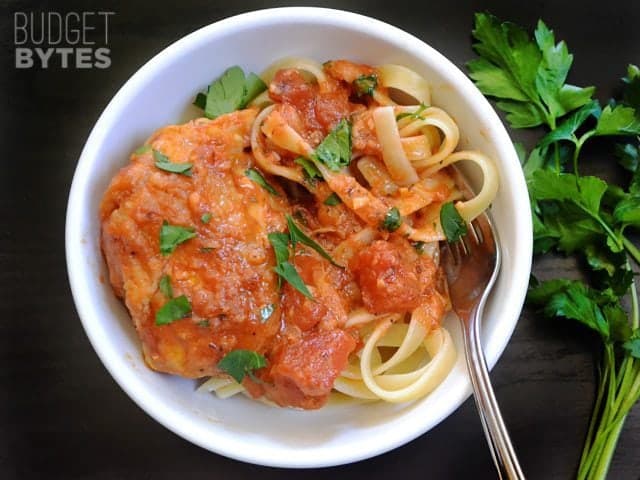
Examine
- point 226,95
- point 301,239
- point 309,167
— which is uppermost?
point 226,95

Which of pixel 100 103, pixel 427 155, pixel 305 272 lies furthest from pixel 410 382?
pixel 100 103

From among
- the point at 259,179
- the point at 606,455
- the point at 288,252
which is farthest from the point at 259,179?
the point at 606,455

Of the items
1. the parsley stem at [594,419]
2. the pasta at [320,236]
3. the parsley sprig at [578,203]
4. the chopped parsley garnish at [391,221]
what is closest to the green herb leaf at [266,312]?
the pasta at [320,236]

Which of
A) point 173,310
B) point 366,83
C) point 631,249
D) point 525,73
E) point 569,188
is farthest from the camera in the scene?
point 631,249

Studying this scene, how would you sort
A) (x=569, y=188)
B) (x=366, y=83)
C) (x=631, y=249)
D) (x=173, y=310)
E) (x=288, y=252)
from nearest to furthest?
(x=173, y=310) → (x=288, y=252) → (x=366, y=83) → (x=569, y=188) → (x=631, y=249)

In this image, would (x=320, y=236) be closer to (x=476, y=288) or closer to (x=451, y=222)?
(x=451, y=222)

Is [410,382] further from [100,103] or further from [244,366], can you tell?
[100,103]

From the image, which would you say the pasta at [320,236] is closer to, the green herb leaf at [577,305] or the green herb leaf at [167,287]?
the green herb leaf at [167,287]
